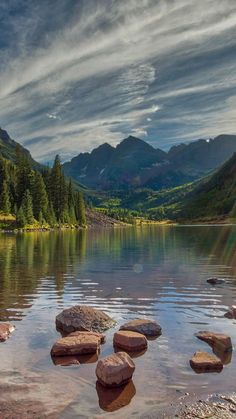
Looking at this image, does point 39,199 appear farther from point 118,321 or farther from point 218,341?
point 218,341

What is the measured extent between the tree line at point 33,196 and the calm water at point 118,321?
108 metres

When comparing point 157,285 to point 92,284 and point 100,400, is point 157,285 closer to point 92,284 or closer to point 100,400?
point 92,284

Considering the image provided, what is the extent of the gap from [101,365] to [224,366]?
16.2ft

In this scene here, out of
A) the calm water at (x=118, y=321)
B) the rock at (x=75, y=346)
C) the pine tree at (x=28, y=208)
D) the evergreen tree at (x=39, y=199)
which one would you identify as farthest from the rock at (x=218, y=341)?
the evergreen tree at (x=39, y=199)

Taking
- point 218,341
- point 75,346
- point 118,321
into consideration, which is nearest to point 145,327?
point 118,321

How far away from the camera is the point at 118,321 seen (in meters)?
21.7

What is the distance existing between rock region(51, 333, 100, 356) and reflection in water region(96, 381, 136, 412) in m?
2.93

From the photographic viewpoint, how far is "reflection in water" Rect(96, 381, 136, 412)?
11920 millimetres

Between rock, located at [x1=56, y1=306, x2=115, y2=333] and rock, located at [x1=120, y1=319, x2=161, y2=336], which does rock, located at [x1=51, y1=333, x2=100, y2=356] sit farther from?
rock, located at [x1=120, y1=319, x2=161, y2=336]

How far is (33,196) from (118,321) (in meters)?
150

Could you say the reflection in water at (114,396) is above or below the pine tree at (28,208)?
below

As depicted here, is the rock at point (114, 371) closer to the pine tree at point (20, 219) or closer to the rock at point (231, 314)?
the rock at point (231, 314)

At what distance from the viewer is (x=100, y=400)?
12258mm

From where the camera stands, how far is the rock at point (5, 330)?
59.8 feet
